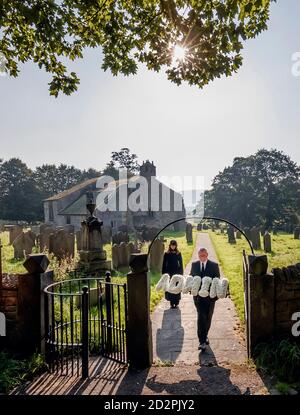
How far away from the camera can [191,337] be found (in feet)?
22.1

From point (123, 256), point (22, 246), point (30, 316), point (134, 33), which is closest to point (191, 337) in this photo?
point (30, 316)

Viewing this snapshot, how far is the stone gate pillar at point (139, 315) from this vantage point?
5242mm

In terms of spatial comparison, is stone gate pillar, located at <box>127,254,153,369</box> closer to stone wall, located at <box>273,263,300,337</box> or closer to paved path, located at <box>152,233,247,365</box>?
paved path, located at <box>152,233,247,365</box>

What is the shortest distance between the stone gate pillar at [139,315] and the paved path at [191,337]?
0.62 meters

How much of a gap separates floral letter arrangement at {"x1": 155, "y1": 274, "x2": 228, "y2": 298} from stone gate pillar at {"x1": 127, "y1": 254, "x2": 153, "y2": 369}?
74cm

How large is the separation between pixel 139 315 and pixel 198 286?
1.35 meters

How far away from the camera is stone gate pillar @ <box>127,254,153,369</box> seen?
5242mm

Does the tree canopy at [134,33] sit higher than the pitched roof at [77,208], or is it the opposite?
the tree canopy at [134,33]

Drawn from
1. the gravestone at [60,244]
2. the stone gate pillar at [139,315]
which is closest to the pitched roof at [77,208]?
the gravestone at [60,244]

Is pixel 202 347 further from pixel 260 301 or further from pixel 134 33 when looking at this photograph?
pixel 134 33

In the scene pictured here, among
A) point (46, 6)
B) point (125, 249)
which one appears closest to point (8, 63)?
point (46, 6)

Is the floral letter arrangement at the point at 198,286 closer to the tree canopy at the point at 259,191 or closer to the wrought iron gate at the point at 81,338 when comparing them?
the wrought iron gate at the point at 81,338

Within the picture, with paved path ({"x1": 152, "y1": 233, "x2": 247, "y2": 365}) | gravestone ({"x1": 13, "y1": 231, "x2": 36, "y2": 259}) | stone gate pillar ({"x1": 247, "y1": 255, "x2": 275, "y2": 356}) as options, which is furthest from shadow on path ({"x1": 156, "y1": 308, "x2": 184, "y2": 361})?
gravestone ({"x1": 13, "y1": 231, "x2": 36, "y2": 259})
